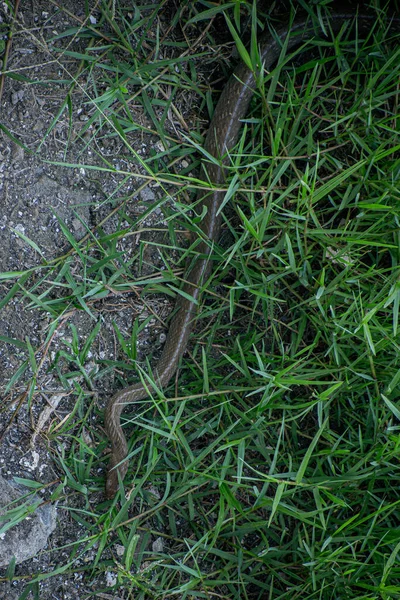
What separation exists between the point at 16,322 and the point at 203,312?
0.97 metres

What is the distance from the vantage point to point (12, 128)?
3107 millimetres

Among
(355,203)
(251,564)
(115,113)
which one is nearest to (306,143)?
(355,203)

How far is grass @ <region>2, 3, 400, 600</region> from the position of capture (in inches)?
121

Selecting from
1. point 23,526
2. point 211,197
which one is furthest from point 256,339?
point 23,526

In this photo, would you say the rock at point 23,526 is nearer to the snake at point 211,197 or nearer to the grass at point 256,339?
the grass at point 256,339

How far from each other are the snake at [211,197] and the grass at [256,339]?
0.24ft

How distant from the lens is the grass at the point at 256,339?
121 inches

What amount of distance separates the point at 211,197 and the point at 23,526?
1.93 meters

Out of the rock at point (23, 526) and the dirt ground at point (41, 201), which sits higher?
the dirt ground at point (41, 201)

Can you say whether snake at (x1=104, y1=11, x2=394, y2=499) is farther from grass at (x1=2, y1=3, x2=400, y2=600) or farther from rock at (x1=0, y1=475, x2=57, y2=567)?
rock at (x1=0, y1=475, x2=57, y2=567)

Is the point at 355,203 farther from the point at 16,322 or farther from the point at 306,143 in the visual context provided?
the point at 16,322

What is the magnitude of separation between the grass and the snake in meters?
0.07

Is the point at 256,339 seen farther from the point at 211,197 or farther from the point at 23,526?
the point at 23,526

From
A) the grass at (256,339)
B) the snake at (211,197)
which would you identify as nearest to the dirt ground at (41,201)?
the grass at (256,339)
